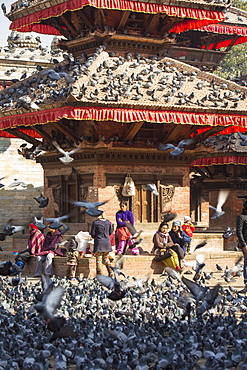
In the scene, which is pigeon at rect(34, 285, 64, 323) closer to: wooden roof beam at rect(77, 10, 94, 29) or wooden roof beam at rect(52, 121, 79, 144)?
wooden roof beam at rect(52, 121, 79, 144)

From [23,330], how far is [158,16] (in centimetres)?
1205

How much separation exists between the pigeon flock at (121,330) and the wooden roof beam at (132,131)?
563 centimetres

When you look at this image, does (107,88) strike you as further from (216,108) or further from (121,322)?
(121,322)

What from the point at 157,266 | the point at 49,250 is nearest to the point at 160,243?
the point at 157,266

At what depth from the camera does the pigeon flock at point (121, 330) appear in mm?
7609

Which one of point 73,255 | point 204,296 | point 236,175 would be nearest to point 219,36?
point 236,175

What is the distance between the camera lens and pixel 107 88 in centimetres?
1675

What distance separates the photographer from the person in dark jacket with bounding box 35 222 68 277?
15.5 m

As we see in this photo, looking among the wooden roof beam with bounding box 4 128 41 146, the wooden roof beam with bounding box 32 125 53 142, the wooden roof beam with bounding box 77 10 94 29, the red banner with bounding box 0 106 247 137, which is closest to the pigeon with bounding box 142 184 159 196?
the red banner with bounding box 0 106 247 137

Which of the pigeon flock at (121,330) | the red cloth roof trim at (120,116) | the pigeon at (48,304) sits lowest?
the pigeon flock at (121,330)

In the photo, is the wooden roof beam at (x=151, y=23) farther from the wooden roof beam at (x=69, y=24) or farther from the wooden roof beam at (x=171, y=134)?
the wooden roof beam at (x=171, y=134)

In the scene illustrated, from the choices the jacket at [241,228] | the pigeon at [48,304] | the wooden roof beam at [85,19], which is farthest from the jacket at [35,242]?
the pigeon at [48,304]

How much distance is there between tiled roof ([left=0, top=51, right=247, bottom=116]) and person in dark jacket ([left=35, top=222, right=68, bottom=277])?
2918 millimetres

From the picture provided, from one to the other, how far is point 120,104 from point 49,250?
3.65m
